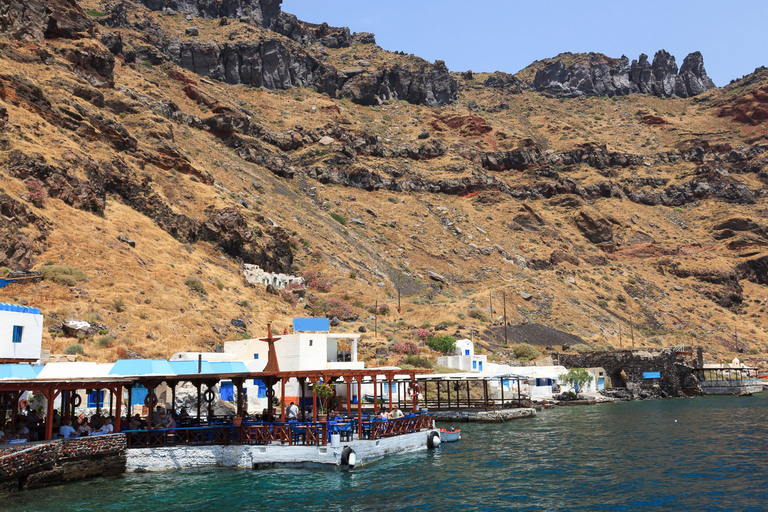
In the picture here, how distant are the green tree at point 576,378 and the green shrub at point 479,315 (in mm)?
14414

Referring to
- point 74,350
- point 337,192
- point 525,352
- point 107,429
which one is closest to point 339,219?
point 337,192

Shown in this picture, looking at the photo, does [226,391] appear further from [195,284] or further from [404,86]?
[404,86]

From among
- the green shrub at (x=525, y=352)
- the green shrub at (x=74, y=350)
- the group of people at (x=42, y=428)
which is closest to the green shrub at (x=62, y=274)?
the green shrub at (x=74, y=350)

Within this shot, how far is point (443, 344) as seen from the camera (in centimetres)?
7081

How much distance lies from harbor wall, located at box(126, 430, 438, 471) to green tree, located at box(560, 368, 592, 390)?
5091 centimetres

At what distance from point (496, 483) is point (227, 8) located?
17866cm

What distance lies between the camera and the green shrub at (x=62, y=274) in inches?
1966

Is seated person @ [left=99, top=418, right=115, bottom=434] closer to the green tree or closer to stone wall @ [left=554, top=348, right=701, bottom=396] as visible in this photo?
the green tree

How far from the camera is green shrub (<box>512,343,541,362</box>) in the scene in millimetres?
80375

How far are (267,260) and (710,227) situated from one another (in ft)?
350

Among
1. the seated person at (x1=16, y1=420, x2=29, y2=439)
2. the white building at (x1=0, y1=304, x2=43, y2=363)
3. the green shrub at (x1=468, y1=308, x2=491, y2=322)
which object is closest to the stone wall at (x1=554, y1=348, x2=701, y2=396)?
the green shrub at (x1=468, y1=308, x2=491, y2=322)

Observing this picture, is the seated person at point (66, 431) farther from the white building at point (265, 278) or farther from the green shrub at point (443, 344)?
the green shrub at point (443, 344)

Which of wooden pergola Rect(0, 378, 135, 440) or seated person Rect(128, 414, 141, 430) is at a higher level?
wooden pergola Rect(0, 378, 135, 440)

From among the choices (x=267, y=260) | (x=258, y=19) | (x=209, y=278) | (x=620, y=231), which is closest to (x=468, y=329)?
(x=267, y=260)
